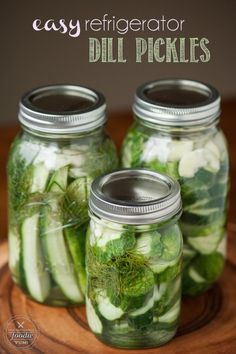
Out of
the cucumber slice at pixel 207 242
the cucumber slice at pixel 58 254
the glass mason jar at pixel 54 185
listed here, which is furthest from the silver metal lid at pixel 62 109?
the cucumber slice at pixel 207 242

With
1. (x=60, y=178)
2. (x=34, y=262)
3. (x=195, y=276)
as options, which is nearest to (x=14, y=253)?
(x=34, y=262)

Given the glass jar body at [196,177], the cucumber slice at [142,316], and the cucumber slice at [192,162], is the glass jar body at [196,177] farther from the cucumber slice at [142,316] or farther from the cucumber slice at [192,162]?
the cucumber slice at [142,316]

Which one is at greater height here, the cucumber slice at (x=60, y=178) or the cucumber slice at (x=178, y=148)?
the cucumber slice at (x=178, y=148)

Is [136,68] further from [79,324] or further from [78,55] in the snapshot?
[79,324]

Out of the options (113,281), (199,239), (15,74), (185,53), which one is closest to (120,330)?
(113,281)

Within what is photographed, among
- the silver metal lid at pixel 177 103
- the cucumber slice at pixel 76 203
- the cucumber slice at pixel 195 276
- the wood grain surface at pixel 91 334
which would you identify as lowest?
the wood grain surface at pixel 91 334
